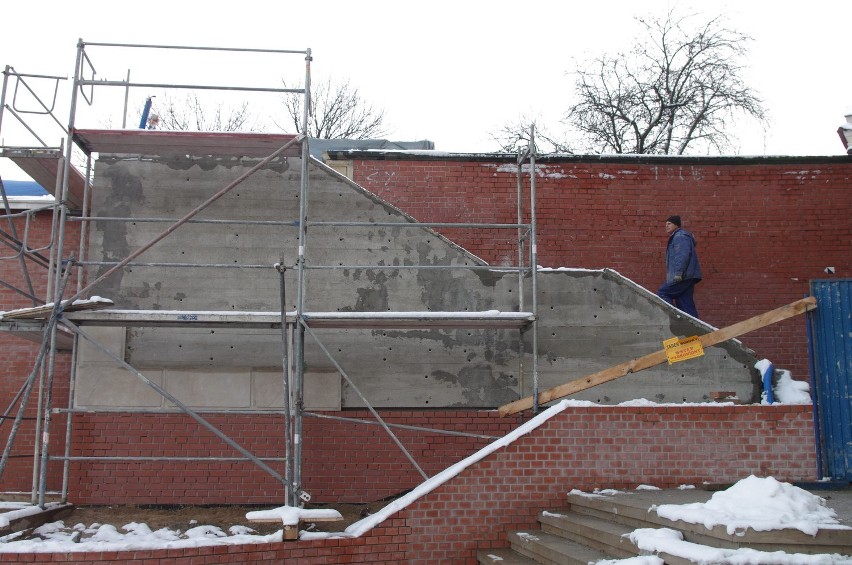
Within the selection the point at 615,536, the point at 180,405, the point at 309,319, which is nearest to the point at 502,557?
the point at 615,536

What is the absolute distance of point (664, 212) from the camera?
37.6 feet

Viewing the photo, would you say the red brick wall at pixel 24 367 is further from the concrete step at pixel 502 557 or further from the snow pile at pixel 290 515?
the concrete step at pixel 502 557

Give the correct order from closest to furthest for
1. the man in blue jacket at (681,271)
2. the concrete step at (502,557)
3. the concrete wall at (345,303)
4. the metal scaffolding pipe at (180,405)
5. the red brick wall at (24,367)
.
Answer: the concrete step at (502,557) < the metal scaffolding pipe at (180,405) < the concrete wall at (345,303) < the man in blue jacket at (681,271) < the red brick wall at (24,367)

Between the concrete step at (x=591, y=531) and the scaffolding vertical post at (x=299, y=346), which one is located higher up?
the scaffolding vertical post at (x=299, y=346)

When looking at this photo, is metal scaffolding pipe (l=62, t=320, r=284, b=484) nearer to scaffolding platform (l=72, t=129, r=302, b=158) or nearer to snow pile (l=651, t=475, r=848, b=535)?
scaffolding platform (l=72, t=129, r=302, b=158)

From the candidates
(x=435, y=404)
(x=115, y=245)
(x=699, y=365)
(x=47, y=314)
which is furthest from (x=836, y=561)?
(x=115, y=245)

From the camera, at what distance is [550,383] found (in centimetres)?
877

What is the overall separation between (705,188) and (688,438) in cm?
509

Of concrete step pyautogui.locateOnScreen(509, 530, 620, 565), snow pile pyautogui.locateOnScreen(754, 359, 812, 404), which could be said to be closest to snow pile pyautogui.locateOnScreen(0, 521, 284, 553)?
concrete step pyautogui.locateOnScreen(509, 530, 620, 565)

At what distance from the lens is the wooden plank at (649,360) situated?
732 centimetres

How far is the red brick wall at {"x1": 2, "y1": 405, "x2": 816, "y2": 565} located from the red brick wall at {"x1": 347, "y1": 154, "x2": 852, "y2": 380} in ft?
12.6

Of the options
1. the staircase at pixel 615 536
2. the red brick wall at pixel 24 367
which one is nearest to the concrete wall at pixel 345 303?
the red brick wall at pixel 24 367

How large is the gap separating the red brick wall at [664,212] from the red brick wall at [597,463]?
3.83 metres

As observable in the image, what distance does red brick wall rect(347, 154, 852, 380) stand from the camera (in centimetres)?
1130
